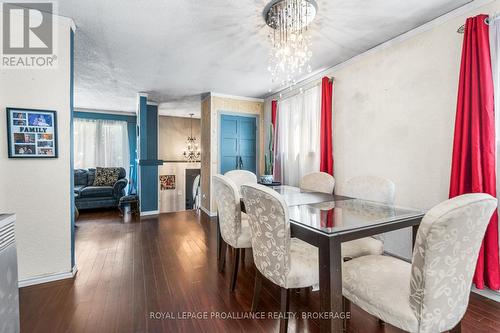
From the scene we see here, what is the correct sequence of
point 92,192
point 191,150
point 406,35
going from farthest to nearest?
point 191,150
point 92,192
point 406,35

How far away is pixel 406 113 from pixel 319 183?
122 cm

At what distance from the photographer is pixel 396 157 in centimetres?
260

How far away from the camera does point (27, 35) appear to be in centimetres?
215

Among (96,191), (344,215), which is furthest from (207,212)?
(344,215)

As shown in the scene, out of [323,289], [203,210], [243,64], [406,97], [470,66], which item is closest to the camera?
[323,289]

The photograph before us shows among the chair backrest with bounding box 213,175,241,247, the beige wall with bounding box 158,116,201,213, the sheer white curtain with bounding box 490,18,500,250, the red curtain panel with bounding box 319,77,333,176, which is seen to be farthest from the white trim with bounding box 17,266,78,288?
the beige wall with bounding box 158,116,201,213

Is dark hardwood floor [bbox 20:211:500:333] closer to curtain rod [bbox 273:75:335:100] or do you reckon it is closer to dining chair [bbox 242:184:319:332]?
dining chair [bbox 242:184:319:332]

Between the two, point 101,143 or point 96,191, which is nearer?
point 96,191

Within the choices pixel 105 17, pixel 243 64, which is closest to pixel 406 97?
pixel 243 64

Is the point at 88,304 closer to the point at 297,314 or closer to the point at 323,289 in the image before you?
the point at 297,314

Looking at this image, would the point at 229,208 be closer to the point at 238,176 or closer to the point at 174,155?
the point at 238,176

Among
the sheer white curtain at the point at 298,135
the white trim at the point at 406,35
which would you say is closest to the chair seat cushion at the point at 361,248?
the sheer white curtain at the point at 298,135

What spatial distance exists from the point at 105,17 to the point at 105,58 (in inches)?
42.0

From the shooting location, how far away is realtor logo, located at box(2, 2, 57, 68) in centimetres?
205
